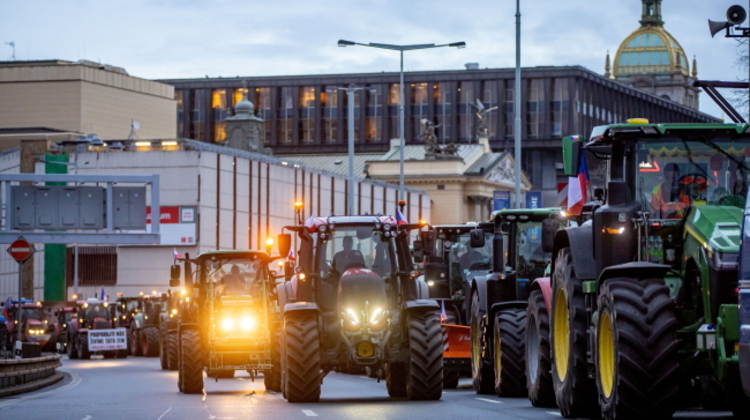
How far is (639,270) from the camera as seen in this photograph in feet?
43.8

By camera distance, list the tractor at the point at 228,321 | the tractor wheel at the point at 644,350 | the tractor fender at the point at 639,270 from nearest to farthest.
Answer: the tractor wheel at the point at 644,350 < the tractor fender at the point at 639,270 < the tractor at the point at 228,321

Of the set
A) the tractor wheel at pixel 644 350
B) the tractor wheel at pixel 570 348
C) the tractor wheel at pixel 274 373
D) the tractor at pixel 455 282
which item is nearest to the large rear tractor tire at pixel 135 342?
the tractor at pixel 455 282

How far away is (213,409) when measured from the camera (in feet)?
67.9

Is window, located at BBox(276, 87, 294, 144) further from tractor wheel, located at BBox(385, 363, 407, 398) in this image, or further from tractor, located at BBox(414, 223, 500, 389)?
tractor wheel, located at BBox(385, 363, 407, 398)

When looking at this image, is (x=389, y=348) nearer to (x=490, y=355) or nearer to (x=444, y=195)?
(x=490, y=355)

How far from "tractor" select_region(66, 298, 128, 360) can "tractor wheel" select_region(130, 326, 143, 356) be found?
36 cm

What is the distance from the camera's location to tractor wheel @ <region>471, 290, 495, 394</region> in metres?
22.9

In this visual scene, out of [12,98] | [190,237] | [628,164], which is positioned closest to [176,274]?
[628,164]

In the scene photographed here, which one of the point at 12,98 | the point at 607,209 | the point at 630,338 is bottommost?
the point at 630,338

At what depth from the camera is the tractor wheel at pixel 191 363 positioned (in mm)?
26281

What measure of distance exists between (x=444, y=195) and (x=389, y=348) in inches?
4121

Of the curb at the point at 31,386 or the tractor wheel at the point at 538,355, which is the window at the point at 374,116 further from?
the tractor wheel at the point at 538,355

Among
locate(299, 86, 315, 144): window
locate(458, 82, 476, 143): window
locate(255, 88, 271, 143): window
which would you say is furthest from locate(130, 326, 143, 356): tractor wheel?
locate(255, 88, 271, 143): window

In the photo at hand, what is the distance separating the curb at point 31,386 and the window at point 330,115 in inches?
4528
